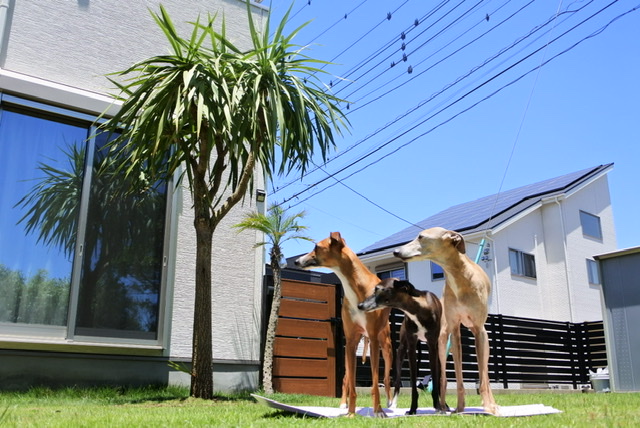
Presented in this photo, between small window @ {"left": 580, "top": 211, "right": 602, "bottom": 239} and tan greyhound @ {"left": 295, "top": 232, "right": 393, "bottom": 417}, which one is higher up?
small window @ {"left": 580, "top": 211, "right": 602, "bottom": 239}

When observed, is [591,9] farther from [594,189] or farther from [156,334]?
[594,189]

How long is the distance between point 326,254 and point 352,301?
0.31 metres

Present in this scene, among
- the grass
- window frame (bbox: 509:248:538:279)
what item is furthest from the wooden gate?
window frame (bbox: 509:248:538:279)

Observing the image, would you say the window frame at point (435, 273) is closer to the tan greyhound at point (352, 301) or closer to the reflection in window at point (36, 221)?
the reflection in window at point (36, 221)

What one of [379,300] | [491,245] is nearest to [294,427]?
A: [379,300]

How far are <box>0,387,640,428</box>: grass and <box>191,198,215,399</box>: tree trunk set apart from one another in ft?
0.60

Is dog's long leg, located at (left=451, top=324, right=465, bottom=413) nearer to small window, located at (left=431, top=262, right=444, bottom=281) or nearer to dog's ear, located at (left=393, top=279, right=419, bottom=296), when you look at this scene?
dog's ear, located at (left=393, top=279, right=419, bottom=296)

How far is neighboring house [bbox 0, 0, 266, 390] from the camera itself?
5.96 metres

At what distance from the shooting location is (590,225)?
58.9 ft

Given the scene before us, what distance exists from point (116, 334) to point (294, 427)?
4.18 meters

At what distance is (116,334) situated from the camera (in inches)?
247

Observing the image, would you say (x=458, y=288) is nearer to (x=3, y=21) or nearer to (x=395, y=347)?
(x=395, y=347)

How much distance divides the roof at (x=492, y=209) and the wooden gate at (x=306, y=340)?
8.01m

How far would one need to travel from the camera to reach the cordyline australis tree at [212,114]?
16.9 ft
